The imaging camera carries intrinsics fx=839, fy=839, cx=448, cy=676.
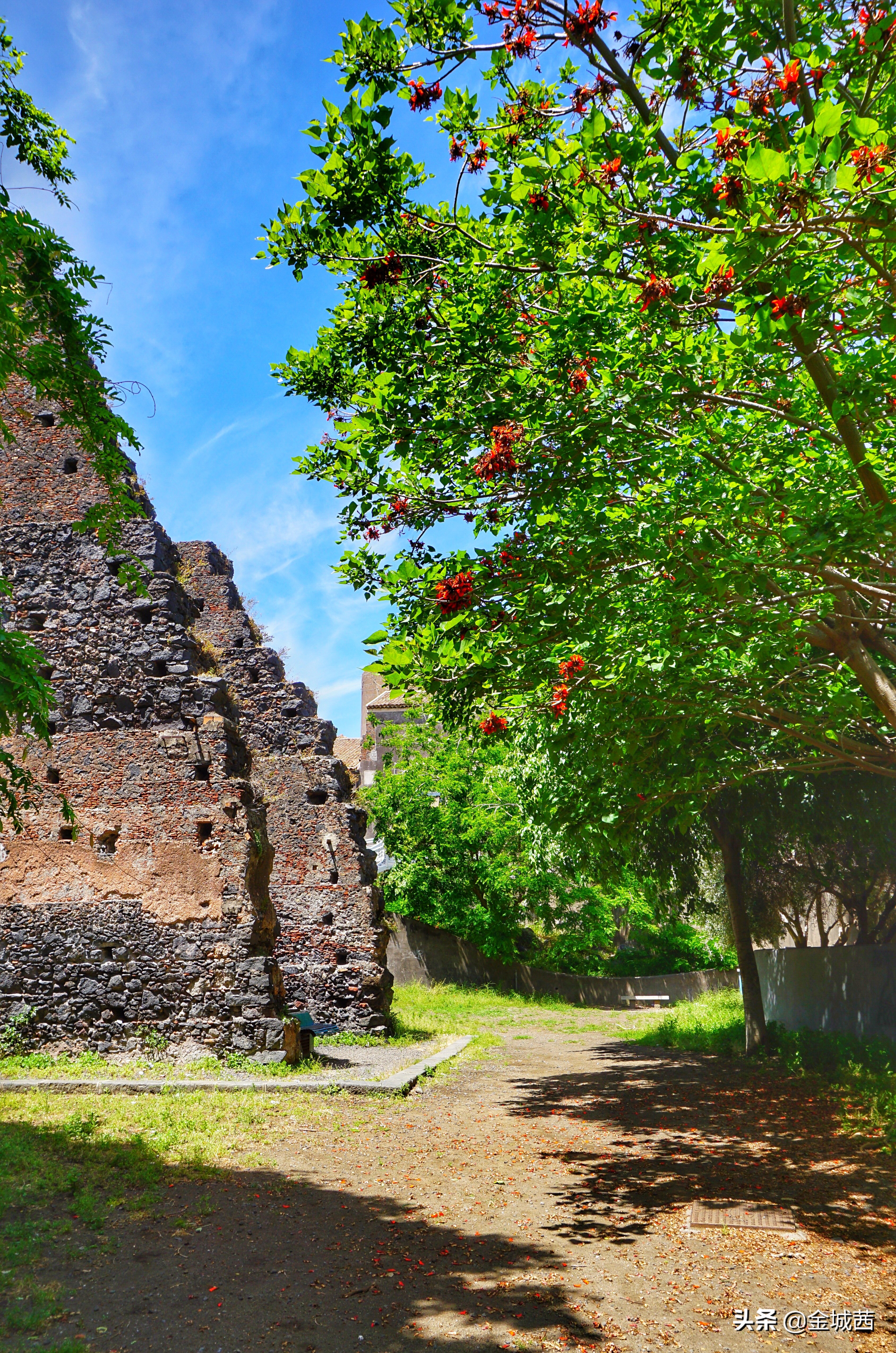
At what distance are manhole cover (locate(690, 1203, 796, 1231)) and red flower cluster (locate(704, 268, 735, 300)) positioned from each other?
20.3 feet

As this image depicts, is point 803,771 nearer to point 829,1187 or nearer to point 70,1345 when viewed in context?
point 829,1187

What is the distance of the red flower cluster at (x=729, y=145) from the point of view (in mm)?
4105

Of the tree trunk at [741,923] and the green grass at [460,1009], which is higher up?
the tree trunk at [741,923]

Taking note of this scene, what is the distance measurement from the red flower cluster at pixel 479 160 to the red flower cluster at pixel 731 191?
1889 mm

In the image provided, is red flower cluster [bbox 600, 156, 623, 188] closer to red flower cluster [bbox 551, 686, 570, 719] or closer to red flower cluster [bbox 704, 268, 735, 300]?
red flower cluster [bbox 704, 268, 735, 300]

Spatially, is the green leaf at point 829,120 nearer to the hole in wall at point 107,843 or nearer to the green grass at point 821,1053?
the green grass at point 821,1053

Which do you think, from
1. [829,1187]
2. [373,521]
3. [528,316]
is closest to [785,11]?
[528,316]

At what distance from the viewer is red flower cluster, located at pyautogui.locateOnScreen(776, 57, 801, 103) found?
398cm

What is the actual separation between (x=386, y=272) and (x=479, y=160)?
95 cm

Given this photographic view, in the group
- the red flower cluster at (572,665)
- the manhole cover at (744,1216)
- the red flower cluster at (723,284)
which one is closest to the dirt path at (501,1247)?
the manhole cover at (744,1216)

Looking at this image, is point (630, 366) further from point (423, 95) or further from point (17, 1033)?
point (17, 1033)

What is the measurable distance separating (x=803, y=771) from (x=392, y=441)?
584 centimetres

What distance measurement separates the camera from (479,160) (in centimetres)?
548

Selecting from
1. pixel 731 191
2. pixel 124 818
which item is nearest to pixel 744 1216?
pixel 731 191
